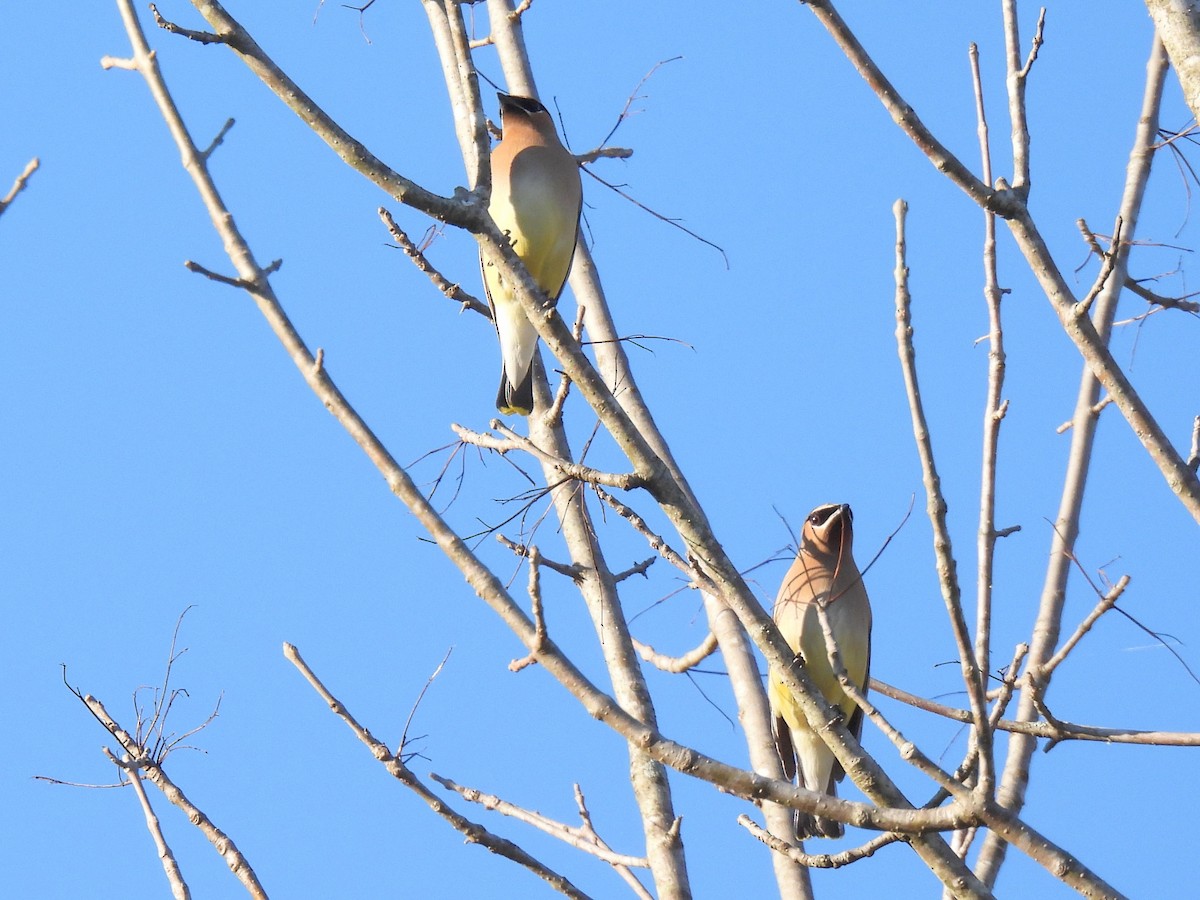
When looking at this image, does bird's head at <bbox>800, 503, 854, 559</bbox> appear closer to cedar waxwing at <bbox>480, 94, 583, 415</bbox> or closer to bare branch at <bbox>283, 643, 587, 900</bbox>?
cedar waxwing at <bbox>480, 94, 583, 415</bbox>

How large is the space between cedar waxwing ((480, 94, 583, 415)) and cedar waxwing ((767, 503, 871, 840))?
1.08 metres

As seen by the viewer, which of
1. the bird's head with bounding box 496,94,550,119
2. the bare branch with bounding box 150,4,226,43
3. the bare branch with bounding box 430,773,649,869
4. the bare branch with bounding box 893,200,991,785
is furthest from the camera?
the bird's head with bounding box 496,94,550,119

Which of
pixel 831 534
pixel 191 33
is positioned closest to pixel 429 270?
pixel 191 33

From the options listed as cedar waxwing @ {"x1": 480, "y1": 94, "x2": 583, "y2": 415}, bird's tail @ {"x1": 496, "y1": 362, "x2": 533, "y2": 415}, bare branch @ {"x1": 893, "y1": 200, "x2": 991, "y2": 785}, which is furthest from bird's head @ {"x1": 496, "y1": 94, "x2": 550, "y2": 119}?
bare branch @ {"x1": 893, "y1": 200, "x2": 991, "y2": 785}

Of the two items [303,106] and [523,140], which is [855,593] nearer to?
[523,140]

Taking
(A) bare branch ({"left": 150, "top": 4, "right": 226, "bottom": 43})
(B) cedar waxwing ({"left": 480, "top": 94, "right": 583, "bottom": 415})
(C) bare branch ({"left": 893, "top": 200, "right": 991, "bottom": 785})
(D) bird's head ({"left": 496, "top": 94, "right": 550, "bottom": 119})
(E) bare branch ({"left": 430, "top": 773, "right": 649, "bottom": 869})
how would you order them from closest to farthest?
1. (C) bare branch ({"left": 893, "top": 200, "right": 991, "bottom": 785})
2. (A) bare branch ({"left": 150, "top": 4, "right": 226, "bottom": 43})
3. (E) bare branch ({"left": 430, "top": 773, "right": 649, "bottom": 869})
4. (B) cedar waxwing ({"left": 480, "top": 94, "right": 583, "bottom": 415})
5. (D) bird's head ({"left": 496, "top": 94, "right": 550, "bottom": 119})

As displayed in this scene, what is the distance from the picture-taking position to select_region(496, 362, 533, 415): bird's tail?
16.5 ft

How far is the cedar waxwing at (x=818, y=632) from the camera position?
4492 millimetres

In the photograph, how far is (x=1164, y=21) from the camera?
2.61m

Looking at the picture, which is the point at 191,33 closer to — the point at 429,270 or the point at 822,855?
the point at 429,270

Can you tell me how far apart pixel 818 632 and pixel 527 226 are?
1.65 meters

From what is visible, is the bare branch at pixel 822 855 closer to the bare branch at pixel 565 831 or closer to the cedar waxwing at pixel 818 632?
the bare branch at pixel 565 831

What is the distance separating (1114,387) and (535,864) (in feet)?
4.64

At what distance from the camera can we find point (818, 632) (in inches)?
177
